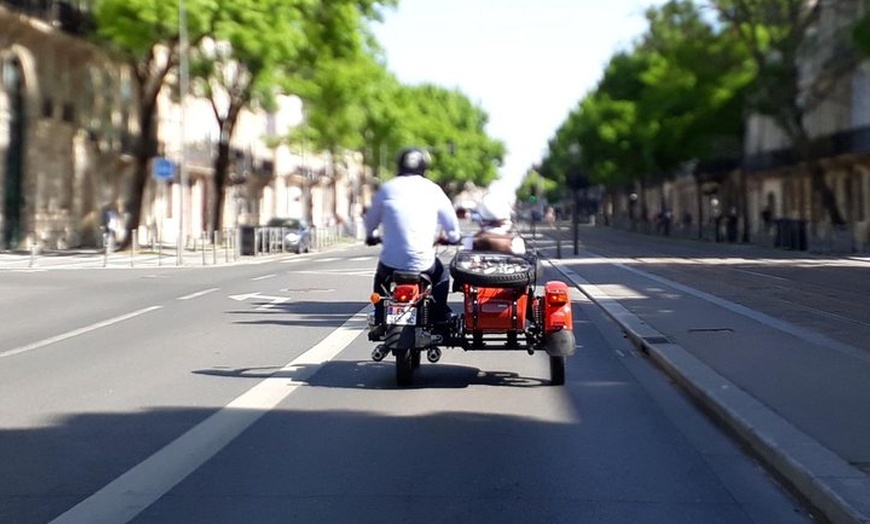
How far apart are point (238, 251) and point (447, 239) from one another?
3633cm

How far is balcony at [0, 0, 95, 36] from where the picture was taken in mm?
44812

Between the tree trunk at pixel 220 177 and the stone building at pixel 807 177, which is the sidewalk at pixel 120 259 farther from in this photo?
the stone building at pixel 807 177

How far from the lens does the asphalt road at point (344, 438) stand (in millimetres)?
7172

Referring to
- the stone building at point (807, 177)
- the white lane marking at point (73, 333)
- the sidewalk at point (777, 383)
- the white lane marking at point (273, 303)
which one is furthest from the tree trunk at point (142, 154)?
the sidewalk at point (777, 383)

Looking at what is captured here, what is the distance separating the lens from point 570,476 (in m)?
7.91

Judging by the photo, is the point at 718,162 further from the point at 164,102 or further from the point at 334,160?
the point at 164,102

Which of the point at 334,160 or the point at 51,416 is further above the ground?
the point at 334,160

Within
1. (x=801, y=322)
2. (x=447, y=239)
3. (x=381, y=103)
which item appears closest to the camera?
(x=447, y=239)

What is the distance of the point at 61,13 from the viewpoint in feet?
154

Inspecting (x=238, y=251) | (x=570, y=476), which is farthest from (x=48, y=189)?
(x=570, y=476)

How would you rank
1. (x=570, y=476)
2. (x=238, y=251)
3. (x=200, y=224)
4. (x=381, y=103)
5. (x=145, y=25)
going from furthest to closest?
(x=381, y=103)
(x=200, y=224)
(x=238, y=251)
(x=145, y=25)
(x=570, y=476)

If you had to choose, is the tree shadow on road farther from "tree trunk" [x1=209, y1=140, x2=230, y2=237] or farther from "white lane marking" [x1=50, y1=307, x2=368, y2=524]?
"tree trunk" [x1=209, y1=140, x2=230, y2=237]

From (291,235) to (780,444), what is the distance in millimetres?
44589

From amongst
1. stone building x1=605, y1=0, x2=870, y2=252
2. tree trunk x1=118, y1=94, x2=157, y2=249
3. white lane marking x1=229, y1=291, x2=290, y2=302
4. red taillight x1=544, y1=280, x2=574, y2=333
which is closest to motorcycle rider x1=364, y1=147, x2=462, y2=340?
red taillight x1=544, y1=280, x2=574, y2=333
